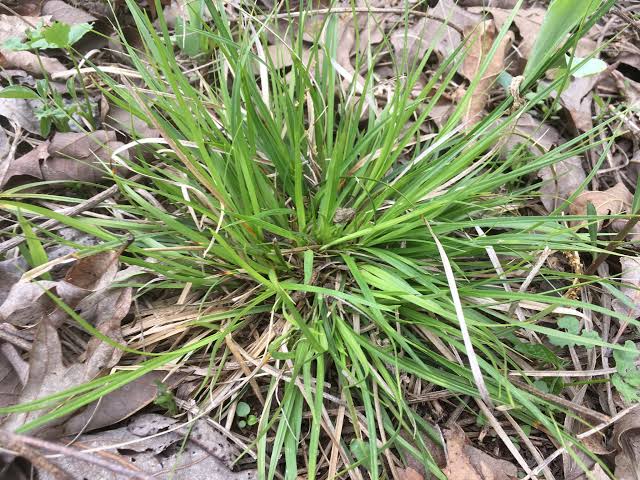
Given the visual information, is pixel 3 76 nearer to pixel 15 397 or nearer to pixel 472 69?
pixel 15 397

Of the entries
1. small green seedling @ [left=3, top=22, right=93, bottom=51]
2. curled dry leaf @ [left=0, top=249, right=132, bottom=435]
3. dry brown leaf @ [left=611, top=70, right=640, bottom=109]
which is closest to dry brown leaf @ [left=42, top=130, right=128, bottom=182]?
A: small green seedling @ [left=3, top=22, right=93, bottom=51]

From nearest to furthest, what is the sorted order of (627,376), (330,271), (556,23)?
(556,23)
(627,376)
(330,271)

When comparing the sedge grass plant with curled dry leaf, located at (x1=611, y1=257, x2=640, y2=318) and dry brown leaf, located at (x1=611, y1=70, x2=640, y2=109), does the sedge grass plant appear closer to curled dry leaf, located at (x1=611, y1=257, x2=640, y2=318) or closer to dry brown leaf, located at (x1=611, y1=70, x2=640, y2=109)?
curled dry leaf, located at (x1=611, y1=257, x2=640, y2=318)

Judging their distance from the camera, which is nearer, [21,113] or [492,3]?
[21,113]

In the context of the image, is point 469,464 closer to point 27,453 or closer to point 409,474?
point 409,474

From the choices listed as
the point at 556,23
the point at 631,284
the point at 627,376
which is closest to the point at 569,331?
the point at 627,376

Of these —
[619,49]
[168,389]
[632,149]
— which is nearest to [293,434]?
[168,389]

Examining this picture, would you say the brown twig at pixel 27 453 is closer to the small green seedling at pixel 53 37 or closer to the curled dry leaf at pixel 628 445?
the small green seedling at pixel 53 37
